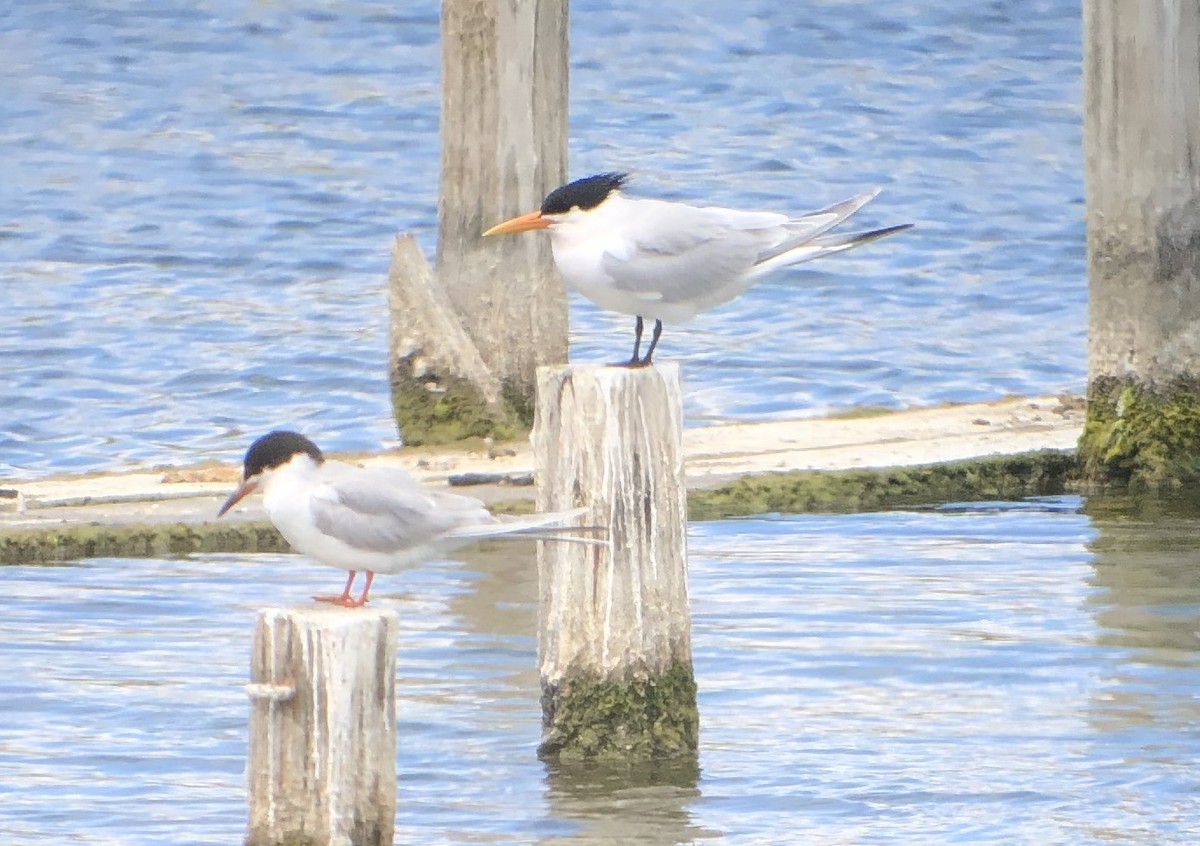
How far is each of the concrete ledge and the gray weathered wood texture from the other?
608 mm

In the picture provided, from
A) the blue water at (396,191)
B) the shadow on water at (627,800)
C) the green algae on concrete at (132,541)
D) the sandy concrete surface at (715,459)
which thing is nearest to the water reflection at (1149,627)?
the sandy concrete surface at (715,459)

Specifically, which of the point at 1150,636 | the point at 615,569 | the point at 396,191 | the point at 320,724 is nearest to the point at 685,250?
the point at 615,569

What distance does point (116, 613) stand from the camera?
864 centimetres

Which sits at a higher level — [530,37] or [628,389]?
[530,37]

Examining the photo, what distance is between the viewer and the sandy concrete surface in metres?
9.48

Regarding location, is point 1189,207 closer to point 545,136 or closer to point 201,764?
point 545,136

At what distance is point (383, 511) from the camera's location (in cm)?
611

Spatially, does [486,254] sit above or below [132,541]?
above

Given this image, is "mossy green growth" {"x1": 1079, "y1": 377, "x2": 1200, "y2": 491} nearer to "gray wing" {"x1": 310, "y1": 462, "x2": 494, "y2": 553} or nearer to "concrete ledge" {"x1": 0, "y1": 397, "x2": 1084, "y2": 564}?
"concrete ledge" {"x1": 0, "y1": 397, "x2": 1084, "y2": 564}

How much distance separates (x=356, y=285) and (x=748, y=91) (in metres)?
7.25

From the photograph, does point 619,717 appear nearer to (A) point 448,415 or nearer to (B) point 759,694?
(B) point 759,694

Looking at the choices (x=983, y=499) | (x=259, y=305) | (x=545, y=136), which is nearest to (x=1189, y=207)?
(x=983, y=499)

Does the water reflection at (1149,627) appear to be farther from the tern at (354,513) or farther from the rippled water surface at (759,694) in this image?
the tern at (354,513)

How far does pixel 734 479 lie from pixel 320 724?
4.59 metres
